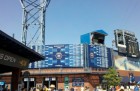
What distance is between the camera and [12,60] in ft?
53.6

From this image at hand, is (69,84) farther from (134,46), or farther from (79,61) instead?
(134,46)

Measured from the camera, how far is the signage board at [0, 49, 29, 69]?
14.8 m

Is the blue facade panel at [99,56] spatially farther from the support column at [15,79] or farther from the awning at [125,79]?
the support column at [15,79]

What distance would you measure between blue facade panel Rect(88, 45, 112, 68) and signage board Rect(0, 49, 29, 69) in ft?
108

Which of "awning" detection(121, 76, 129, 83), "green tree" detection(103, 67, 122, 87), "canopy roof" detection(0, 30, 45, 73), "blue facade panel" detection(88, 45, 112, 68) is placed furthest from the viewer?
"awning" detection(121, 76, 129, 83)

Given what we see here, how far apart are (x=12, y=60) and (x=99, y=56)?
1487 inches

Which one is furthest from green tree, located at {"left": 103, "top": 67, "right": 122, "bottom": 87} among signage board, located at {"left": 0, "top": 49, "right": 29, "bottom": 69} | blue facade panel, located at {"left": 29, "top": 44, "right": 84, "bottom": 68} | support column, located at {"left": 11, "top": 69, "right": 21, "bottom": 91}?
support column, located at {"left": 11, "top": 69, "right": 21, "bottom": 91}

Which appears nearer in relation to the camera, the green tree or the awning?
the green tree

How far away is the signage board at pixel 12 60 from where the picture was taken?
14768 mm

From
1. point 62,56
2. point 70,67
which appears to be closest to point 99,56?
point 70,67

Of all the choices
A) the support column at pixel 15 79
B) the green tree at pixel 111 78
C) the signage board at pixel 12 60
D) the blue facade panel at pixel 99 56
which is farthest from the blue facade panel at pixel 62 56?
the support column at pixel 15 79

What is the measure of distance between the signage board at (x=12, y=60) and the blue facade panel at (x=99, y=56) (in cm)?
3300

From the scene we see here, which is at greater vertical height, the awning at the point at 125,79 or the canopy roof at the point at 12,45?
the canopy roof at the point at 12,45

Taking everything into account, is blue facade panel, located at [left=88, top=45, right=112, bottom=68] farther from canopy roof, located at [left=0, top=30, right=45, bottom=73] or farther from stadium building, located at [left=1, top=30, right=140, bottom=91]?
canopy roof, located at [left=0, top=30, right=45, bottom=73]
